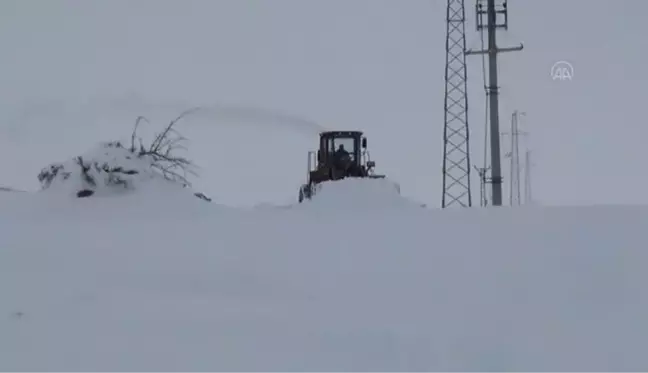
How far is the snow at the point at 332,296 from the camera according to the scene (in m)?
3.88

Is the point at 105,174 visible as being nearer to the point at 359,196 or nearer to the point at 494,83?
the point at 359,196

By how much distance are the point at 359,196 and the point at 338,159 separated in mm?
5231

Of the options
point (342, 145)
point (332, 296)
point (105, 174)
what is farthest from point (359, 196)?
point (332, 296)

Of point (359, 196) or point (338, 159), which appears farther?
point (338, 159)

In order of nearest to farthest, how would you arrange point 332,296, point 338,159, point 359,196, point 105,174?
point 332,296 → point 105,174 → point 359,196 → point 338,159

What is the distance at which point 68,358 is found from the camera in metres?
→ 3.82

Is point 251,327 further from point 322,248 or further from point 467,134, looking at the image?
point 467,134

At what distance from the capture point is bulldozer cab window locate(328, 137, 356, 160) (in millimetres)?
18625

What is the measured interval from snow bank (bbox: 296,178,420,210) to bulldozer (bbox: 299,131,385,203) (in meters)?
3.63

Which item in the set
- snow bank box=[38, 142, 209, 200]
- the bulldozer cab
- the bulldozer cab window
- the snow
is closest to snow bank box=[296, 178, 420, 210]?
snow bank box=[38, 142, 209, 200]

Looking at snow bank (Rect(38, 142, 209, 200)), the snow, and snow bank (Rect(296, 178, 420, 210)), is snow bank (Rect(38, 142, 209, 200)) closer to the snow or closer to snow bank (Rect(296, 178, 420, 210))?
the snow

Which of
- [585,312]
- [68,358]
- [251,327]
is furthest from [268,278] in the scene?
[585,312]

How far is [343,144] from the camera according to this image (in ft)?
61.3

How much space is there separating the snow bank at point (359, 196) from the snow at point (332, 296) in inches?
203
